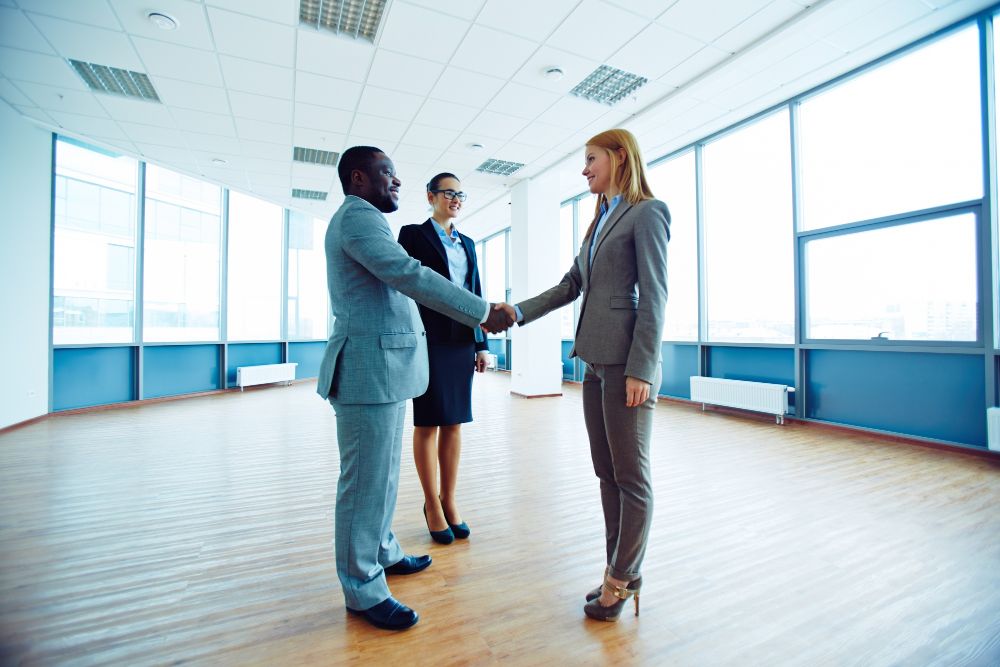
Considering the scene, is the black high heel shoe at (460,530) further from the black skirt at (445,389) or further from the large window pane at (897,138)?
the large window pane at (897,138)

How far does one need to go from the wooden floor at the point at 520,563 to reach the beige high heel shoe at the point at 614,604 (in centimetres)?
4

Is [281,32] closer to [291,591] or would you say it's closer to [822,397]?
[291,591]

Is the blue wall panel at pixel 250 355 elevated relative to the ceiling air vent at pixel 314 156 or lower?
lower

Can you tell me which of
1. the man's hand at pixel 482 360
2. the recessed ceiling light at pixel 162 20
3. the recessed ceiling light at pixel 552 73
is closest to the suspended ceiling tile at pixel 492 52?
the recessed ceiling light at pixel 552 73

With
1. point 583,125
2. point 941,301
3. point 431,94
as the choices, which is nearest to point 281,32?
point 431,94

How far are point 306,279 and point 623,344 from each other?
9.09 metres

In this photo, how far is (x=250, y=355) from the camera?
798 centimetres

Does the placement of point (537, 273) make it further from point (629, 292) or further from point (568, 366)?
point (629, 292)

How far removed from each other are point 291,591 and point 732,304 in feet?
17.4

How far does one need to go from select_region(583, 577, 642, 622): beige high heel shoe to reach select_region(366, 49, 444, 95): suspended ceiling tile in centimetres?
417

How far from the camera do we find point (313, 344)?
937 cm

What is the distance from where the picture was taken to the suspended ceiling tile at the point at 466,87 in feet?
13.4

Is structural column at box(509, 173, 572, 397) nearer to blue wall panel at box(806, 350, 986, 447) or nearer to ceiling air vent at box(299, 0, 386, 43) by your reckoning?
blue wall panel at box(806, 350, 986, 447)

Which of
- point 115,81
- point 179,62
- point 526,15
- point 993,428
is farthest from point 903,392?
point 115,81
